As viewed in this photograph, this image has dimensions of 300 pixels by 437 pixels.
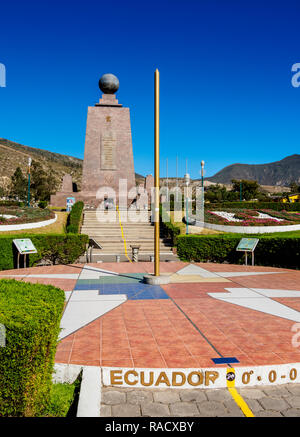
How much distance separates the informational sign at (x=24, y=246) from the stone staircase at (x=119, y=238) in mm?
3727

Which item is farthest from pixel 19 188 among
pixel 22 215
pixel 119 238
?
pixel 119 238

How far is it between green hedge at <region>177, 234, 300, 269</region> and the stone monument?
17357 millimetres

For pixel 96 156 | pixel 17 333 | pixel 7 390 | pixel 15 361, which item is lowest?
pixel 7 390

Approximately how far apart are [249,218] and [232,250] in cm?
1025

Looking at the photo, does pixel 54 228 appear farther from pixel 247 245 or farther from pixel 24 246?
pixel 247 245

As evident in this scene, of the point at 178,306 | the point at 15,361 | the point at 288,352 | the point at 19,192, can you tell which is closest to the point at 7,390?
the point at 15,361

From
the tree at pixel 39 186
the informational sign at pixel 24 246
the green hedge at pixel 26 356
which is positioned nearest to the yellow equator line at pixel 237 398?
the green hedge at pixel 26 356

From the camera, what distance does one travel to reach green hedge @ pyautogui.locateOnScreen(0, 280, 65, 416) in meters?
2.88

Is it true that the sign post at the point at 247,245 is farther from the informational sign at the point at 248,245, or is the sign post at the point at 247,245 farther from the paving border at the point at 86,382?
the paving border at the point at 86,382

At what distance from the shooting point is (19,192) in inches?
2297

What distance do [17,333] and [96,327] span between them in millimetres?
2941
